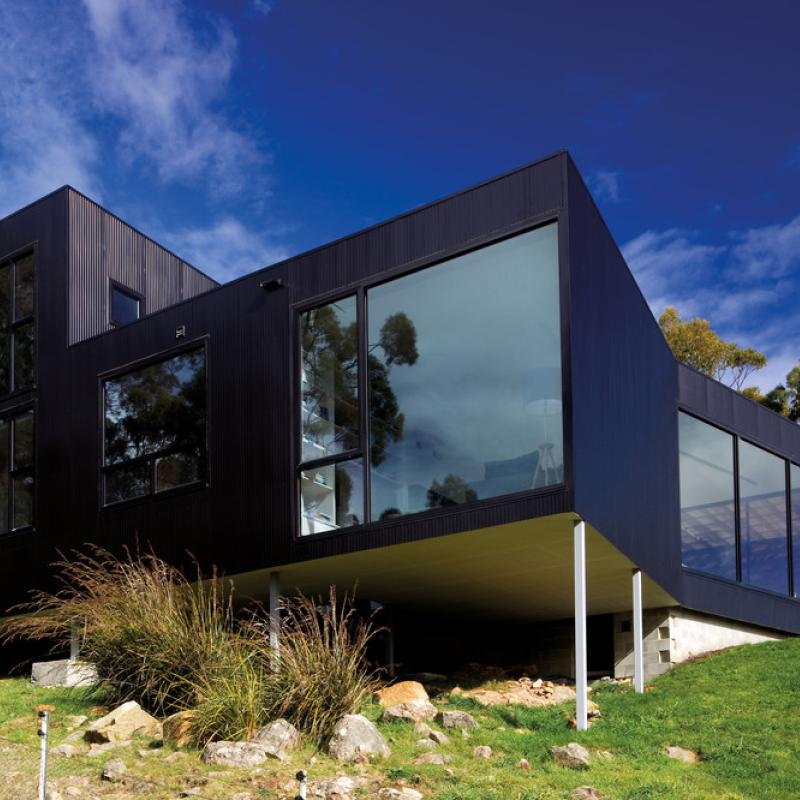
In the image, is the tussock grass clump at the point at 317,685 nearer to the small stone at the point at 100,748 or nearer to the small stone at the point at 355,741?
the small stone at the point at 355,741

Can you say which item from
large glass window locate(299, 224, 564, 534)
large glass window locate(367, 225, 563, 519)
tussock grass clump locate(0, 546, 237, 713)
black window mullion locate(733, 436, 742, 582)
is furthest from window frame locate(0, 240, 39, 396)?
black window mullion locate(733, 436, 742, 582)

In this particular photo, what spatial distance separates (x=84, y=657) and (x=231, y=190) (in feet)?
36.9

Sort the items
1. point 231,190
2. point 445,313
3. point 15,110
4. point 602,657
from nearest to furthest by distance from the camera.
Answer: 1. point 445,313
2. point 15,110
3. point 602,657
4. point 231,190

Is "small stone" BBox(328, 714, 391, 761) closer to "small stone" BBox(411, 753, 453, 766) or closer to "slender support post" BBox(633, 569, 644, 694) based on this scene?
"small stone" BBox(411, 753, 453, 766)

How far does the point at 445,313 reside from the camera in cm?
1086

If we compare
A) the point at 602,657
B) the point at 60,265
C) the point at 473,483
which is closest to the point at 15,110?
the point at 60,265

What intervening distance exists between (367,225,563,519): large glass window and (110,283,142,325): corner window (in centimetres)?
585

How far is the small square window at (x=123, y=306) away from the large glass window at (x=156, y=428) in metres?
2.22

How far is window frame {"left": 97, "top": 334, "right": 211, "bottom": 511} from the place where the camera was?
12.6 meters

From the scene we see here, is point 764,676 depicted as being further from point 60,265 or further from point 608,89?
point 608,89

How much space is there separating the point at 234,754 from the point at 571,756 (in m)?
2.63

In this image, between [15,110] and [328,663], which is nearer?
[328,663]

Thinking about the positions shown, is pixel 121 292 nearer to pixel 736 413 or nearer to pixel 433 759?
pixel 736 413

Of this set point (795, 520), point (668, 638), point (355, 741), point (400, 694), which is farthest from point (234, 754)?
point (795, 520)
